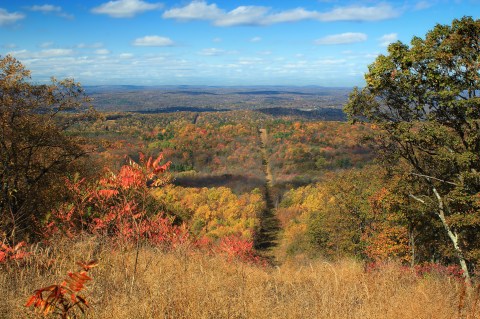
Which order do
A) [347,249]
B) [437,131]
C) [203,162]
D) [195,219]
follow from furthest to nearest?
[203,162] → [195,219] → [347,249] → [437,131]

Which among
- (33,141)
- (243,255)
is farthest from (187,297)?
(243,255)

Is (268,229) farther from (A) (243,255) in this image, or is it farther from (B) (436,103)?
(B) (436,103)

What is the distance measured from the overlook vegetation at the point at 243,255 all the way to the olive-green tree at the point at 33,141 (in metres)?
0.05

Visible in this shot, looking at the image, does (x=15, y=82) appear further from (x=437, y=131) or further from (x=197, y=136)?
(x=197, y=136)

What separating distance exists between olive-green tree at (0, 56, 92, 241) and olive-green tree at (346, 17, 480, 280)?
9.69 metres

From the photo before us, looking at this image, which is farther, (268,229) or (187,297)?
(268,229)

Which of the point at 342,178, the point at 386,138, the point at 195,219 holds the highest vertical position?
the point at 386,138

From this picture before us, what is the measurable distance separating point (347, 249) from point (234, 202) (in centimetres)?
3289

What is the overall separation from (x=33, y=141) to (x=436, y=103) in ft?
40.1

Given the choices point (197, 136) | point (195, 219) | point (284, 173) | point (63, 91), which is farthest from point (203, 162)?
point (63, 91)

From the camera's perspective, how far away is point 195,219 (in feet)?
155

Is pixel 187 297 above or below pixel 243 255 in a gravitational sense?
above

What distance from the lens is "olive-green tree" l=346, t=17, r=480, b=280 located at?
8.49m

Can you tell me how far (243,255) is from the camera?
49.4 ft
